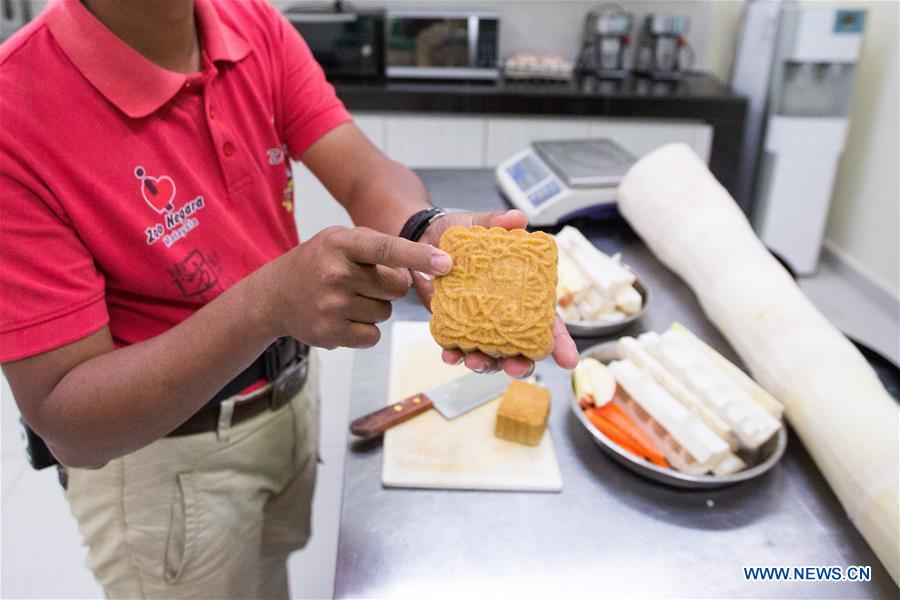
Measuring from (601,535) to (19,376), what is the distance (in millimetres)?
812

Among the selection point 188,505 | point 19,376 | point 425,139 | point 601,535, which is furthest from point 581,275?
point 425,139

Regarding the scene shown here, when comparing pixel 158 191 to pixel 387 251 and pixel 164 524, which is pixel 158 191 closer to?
pixel 387 251

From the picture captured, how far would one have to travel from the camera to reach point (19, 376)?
888 millimetres

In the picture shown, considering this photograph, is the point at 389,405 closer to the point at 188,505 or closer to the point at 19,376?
the point at 188,505

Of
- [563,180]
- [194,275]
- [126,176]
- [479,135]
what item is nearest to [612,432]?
[194,275]

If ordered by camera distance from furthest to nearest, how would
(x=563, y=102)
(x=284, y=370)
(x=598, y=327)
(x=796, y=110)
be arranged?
(x=796, y=110)
(x=563, y=102)
(x=598, y=327)
(x=284, y=370)

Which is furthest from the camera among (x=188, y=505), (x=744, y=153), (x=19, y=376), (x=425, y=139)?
(x=744, y=153)

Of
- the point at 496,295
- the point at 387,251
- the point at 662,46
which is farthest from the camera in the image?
the point at 662,46

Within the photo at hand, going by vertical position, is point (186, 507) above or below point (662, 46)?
below

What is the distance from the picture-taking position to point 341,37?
137 inches

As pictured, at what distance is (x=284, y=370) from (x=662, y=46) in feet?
10.7

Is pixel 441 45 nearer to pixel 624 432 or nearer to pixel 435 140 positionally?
pixel 435 140

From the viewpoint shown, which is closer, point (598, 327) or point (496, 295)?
point (496, 295)

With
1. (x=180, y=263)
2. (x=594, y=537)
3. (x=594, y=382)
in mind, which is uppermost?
(x=180, y=263)
